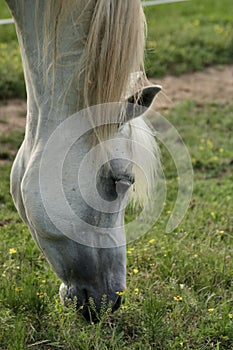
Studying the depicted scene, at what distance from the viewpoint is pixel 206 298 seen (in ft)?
11.1

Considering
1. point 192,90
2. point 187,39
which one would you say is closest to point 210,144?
point 192,90

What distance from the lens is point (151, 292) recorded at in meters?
3.29

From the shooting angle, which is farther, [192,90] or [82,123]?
[192,90]

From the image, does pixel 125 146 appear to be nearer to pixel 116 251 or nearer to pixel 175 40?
pixel 116 251

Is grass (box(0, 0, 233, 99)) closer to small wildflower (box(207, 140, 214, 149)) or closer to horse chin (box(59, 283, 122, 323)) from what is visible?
small wildflower (box(207, 140, 214, 149))

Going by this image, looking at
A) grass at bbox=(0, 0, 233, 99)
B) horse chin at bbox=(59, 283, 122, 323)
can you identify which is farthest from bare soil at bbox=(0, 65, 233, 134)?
horse chin at bbox=(59, 283, 122, 323)

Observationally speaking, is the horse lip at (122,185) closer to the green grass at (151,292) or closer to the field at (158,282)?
the field at (158,282)

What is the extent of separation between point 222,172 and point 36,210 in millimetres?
3043

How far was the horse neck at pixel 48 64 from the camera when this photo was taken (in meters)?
2.32

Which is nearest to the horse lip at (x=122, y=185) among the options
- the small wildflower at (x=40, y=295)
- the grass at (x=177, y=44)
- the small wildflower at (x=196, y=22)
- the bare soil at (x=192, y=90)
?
the small wildflower at (x=40, y=295)

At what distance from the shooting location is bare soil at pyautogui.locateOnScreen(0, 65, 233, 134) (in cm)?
613

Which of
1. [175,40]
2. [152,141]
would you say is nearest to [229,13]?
[175,40]

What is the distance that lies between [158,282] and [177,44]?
4.79 metres

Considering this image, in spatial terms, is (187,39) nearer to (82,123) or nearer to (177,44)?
(177,44)
